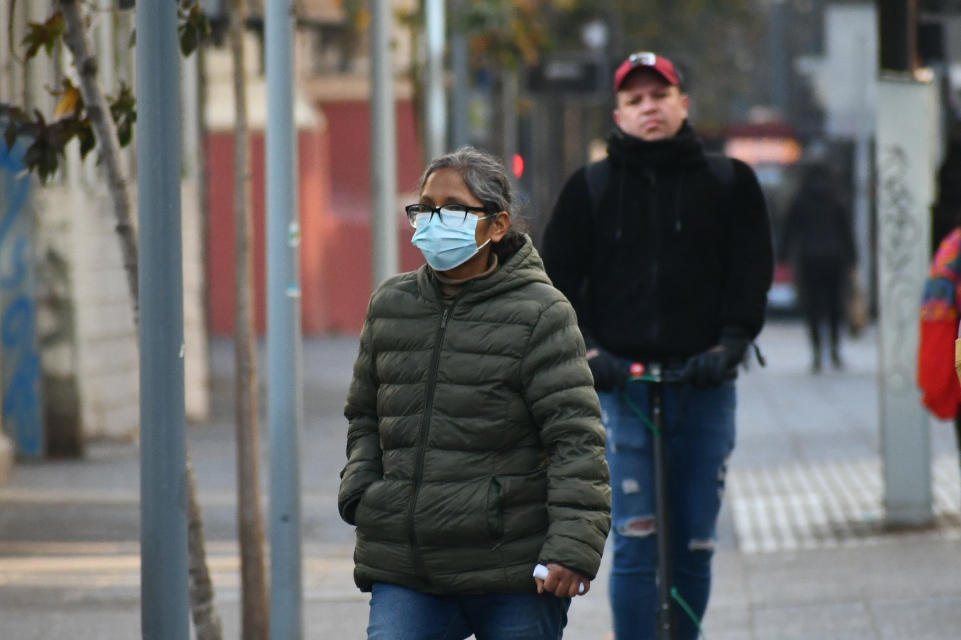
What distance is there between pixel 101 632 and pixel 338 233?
1809cm

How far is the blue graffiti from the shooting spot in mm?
10547

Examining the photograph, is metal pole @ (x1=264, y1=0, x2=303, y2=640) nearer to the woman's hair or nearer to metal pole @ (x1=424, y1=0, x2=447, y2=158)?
the woman's hair

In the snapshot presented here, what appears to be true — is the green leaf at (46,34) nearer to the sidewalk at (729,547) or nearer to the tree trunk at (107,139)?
the tree trunk at (107,139)

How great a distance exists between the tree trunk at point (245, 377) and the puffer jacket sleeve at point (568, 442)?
2545 mm

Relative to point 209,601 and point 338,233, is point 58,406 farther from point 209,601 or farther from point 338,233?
point 338,233

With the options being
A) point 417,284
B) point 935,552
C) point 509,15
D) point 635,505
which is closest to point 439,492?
point 417,284

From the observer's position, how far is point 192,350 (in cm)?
1347

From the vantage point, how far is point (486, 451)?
3.46m

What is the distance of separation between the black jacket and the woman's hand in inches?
66.5

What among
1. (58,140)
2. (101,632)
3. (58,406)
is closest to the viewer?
(58,140)

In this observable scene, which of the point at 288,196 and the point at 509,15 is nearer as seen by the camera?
the point at 288,196

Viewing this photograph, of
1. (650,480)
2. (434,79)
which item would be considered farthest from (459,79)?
(650,480)

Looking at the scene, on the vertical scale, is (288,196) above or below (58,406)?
above

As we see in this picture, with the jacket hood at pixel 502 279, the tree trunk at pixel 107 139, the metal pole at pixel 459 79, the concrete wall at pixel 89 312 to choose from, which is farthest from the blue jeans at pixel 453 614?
the metal pole at pixel 459 79
